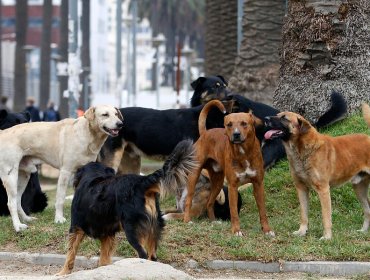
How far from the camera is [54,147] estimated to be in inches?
481

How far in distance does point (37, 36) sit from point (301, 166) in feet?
348

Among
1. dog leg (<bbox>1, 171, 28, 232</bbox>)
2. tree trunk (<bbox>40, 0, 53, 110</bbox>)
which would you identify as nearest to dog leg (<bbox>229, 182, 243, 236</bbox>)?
dog leg (<bbox>1, 171, 28, 232</bbox>)

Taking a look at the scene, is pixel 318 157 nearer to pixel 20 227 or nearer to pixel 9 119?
pixel 20 227

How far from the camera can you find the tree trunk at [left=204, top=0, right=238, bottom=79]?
27.2m

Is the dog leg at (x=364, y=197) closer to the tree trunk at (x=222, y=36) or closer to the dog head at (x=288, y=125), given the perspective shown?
the dog head at (x=288, y=125)

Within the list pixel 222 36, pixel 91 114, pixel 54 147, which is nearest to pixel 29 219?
pixel 54 147

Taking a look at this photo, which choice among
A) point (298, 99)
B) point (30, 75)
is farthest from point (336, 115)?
point (30, 75)

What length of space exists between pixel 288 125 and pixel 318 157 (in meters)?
0.50

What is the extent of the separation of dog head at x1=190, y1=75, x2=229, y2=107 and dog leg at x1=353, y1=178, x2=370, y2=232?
2.74 meters

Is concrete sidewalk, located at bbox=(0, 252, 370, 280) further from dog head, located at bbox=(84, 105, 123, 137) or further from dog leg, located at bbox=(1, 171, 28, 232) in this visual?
dog head, located at bbox=(84, 105, 123, 137)

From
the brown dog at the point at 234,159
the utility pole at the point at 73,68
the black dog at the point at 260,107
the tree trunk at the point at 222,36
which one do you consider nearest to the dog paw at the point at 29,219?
the brown dog at the point at 234,159

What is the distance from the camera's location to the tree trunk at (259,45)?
20.1m

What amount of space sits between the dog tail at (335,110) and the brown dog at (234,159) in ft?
5.76

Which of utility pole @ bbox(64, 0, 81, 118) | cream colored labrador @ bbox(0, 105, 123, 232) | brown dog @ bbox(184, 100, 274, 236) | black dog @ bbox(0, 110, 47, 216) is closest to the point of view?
brown dog @ bbox(184, 100, 274, 236)
